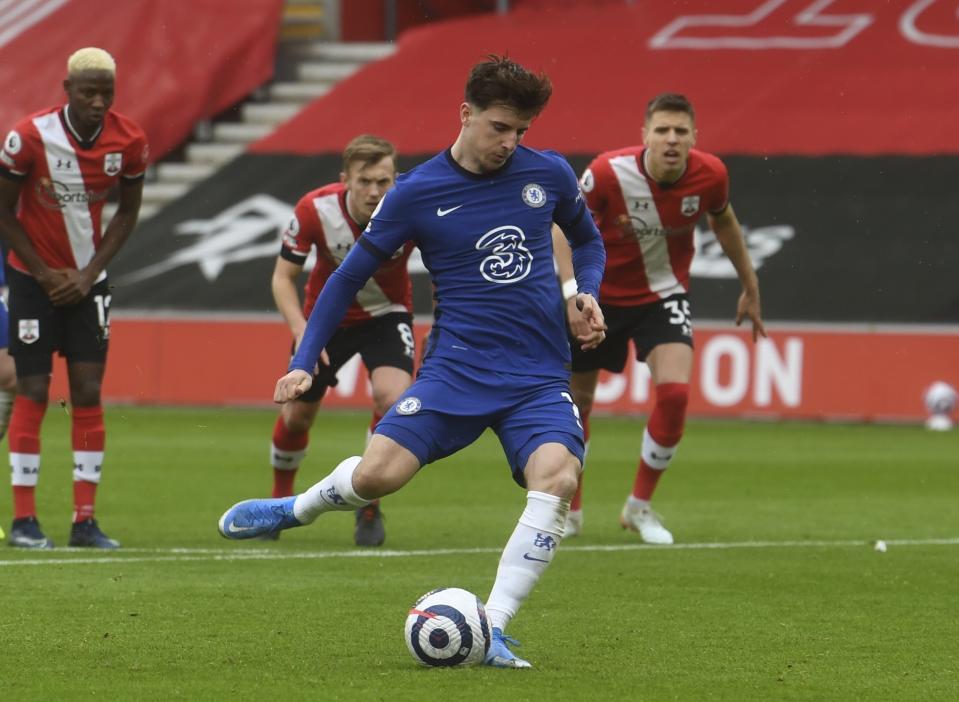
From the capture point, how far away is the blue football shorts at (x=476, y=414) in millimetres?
5883

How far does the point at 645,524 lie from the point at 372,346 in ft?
5.29

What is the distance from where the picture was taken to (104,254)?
28.3ft

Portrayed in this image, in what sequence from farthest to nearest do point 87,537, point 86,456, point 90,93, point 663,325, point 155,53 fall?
1. point 155,53
2. point 663,325
3. point 86,456
4. point 87,537
5. point 90,93

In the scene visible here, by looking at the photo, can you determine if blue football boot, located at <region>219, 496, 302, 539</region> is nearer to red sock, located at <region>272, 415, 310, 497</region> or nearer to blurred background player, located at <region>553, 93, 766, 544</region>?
red sock, located at <region>272, 415, 310, 497</region>

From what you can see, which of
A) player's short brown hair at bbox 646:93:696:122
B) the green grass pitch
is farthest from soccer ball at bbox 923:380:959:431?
player's short brown hair at bbox 646:93:696:122

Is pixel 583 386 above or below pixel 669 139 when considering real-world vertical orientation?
below


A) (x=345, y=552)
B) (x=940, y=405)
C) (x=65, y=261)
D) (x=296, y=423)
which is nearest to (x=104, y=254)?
(x=65, y=261)

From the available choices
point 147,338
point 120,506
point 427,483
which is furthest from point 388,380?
point 147,338

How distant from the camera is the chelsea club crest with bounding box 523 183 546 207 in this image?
598cm

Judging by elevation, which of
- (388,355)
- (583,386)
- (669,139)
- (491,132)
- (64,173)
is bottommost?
(583,386)

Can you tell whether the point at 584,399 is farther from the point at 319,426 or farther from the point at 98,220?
the point at 319,426

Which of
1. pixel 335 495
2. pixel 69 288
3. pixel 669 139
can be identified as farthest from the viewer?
pixel 669 139

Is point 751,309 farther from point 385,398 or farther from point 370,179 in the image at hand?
point 370,179

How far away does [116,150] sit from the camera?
8758 millimetres
